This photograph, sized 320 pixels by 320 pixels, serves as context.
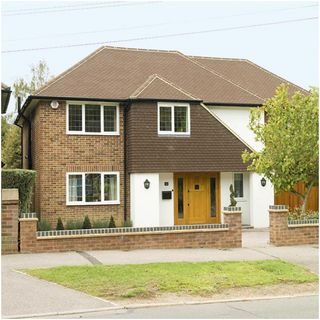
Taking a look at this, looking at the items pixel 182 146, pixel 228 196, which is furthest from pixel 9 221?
pixel 228 196

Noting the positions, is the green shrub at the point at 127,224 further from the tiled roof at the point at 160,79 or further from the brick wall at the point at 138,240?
the brick wall at the point at 138,240

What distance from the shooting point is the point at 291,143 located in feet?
60.6

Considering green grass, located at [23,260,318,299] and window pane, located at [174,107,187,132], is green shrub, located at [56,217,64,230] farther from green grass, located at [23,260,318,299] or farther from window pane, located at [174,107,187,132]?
green grass, located at [23,260,318,299]

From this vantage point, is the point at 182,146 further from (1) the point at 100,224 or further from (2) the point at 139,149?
(1) the point at 100,224

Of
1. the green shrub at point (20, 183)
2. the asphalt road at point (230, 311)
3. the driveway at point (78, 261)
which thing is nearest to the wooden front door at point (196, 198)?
the driveway at point (78, 261)

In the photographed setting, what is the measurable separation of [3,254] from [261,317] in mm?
8543

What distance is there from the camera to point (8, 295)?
404 inches

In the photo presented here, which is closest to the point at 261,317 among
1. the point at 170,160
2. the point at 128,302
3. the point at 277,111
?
the point at 128,302

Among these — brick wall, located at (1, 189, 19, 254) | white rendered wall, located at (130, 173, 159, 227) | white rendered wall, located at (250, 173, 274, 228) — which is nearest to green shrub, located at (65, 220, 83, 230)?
white rendered wall, located at (130, 173, 159, 227)

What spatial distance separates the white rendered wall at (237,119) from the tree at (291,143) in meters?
5.82

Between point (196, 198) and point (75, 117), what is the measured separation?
6.11 meters

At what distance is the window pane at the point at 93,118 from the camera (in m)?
23.2

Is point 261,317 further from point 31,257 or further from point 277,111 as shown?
point 277,111

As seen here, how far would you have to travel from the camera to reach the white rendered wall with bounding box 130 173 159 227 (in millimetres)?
22922
